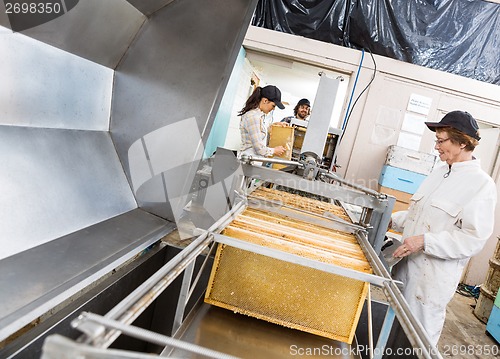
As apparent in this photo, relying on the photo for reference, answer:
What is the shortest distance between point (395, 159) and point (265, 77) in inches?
126

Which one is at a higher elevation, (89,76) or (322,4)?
(322,4)

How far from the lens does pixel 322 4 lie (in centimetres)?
357

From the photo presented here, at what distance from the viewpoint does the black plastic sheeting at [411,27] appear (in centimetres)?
350

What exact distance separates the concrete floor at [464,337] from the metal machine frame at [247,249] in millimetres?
1651

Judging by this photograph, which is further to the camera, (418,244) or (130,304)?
(418,244)

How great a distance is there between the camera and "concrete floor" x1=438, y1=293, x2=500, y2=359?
A: 2.42m

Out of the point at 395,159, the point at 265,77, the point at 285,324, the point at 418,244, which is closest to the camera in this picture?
the point at 285,324

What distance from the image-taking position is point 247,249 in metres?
0.96

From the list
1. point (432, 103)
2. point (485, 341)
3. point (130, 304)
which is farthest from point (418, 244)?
point (432, 103)

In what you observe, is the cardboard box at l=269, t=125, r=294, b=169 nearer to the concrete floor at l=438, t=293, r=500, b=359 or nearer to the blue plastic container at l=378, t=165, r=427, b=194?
the blue plastic container at l=378, t=165, r=427, b=194

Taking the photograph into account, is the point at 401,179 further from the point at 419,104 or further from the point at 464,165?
the point at 464,165

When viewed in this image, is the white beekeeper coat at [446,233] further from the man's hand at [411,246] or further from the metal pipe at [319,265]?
the metal pipe at [319,265]

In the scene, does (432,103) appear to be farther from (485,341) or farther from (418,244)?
(418,244)

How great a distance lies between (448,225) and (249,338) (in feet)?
3.69
